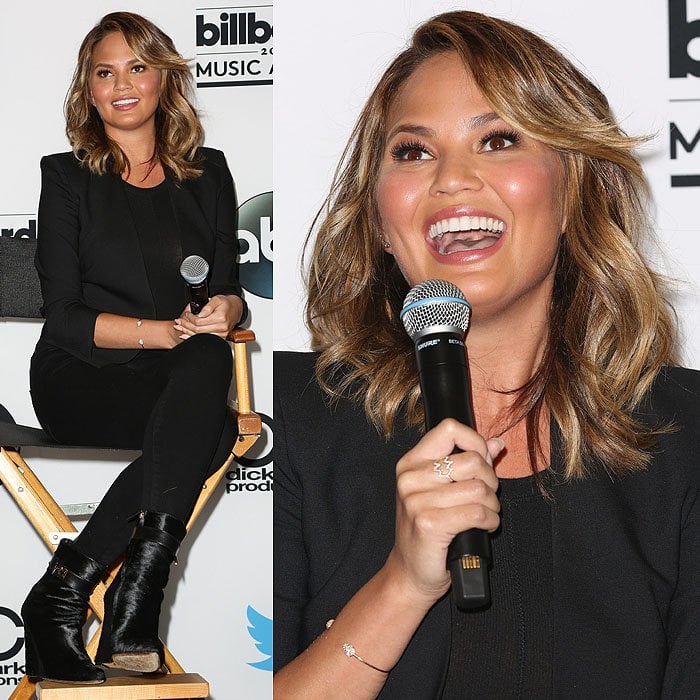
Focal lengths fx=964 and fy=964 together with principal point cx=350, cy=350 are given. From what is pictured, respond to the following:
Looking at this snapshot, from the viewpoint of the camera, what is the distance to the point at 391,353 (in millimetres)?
1438

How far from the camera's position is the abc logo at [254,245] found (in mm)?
1871

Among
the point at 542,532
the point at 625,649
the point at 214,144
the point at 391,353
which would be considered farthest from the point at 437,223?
the point at 214,144

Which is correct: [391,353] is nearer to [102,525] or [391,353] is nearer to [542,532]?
[542,532]

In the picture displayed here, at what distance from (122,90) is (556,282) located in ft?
2.98

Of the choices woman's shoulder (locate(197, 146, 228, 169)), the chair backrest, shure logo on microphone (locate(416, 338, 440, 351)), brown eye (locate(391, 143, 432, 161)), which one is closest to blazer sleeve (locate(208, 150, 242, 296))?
woman's shoulder (locate(197, 146, 228, 169))

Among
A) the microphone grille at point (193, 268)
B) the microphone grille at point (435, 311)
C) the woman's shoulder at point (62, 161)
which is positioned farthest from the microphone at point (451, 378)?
the woman's shoulder at point (62, 161)

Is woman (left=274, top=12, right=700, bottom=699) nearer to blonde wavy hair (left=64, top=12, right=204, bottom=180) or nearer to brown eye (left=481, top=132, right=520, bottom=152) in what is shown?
brown eye (left=481, top=132, right=520, bottom=152)

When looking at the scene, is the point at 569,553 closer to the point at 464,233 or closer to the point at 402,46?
the point at 464,233

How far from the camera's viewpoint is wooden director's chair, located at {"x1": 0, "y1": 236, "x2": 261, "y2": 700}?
1.74 meters

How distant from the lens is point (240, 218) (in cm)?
188

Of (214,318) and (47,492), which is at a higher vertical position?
(214,318)

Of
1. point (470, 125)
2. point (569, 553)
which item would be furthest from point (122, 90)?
point (569, 553)

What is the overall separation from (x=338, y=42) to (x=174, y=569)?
3.51 ft

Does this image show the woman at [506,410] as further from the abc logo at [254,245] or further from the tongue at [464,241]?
the abc logo at [254,245]
